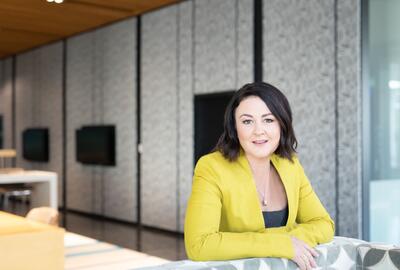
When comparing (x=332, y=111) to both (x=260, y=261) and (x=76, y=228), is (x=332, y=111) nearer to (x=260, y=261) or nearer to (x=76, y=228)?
(x=260, y=261)

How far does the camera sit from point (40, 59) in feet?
31.9

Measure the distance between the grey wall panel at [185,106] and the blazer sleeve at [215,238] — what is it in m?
4.80

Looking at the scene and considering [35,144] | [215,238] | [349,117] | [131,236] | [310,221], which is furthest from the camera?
[35,144]

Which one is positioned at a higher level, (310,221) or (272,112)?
(272,112)

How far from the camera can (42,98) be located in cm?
967

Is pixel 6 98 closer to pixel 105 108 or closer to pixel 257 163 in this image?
pixel 105 108

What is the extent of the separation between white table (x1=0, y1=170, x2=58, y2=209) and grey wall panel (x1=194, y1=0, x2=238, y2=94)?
1989mm

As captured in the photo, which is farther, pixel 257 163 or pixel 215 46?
pixel 215 46

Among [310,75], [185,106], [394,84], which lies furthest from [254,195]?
[185,106]

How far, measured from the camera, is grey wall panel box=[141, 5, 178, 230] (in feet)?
21.7

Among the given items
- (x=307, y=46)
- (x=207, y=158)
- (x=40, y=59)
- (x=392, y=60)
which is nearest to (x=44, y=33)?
(x=40, y=59)

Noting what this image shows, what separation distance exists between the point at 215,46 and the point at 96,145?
111 inches

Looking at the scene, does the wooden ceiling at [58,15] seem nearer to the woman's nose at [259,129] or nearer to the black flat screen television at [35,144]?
the black flat screen television at [35,144]

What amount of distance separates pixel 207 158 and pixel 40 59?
8.83 m
